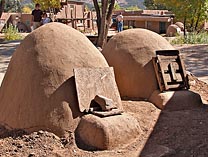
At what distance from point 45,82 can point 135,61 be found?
89.2 inches

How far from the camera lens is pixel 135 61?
731 centimetres

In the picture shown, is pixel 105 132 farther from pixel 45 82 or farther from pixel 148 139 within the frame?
pixel 45 82

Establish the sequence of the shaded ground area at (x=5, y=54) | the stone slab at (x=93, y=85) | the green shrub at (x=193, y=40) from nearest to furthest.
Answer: the stone slab at (x=93, y=85) < the shaded ground area at (x=5, y=54) < the green shrub at (x=193, y=40)

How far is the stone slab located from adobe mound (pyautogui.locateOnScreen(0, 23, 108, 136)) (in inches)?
4.2

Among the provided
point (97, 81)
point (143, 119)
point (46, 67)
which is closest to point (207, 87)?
point (143, 119)

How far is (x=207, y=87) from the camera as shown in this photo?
29.9ft

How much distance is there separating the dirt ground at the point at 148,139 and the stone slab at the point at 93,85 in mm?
521

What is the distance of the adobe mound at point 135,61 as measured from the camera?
7.21 m

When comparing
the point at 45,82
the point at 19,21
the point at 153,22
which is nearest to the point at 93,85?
the point at 45,82

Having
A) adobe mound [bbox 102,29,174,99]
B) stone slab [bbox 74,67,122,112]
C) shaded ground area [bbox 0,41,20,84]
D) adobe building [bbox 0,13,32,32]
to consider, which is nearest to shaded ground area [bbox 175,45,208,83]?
adobe mound [bbox 102,29,174,99]

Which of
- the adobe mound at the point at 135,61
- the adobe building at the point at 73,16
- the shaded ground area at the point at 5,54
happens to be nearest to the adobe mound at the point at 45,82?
the adobe mound at the point at 135,61

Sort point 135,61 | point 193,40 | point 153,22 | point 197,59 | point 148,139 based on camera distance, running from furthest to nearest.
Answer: point 153,22 < point 193,40 < point 197,59 < point 135,61 < point 148,139

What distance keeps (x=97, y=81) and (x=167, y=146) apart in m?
1.43

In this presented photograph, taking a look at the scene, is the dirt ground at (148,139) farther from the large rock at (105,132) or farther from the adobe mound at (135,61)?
the adobe mound at (135,61)
